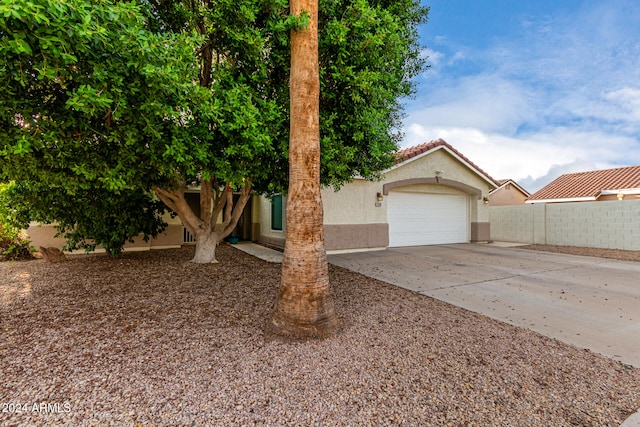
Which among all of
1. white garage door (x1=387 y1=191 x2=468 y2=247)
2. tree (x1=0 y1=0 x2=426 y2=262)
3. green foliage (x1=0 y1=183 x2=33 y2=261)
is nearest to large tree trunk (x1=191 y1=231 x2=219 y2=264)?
tree (x1=0 y1=0 x2=426 y2=262)

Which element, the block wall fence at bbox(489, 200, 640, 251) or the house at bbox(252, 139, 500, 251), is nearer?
the house at bbox(252, 139, 500, 251)

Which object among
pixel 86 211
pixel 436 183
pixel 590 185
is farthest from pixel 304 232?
pixel 590 185

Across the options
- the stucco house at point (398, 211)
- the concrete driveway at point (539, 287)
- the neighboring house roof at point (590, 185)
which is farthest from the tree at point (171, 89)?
the neighboring house roof at point (590, 185)

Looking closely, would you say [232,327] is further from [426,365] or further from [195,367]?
[426,365]

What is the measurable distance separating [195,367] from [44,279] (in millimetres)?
5729

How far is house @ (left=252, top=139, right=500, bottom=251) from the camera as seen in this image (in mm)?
11148

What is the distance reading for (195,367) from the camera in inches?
114

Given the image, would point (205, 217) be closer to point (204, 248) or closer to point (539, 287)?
point (204, 248)

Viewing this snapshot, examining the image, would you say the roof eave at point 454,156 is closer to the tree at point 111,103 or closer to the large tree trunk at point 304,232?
the tree at point 111,103

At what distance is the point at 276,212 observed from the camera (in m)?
12.3

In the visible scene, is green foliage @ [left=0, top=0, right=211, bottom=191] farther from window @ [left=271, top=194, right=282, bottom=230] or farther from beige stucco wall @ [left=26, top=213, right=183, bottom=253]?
window @ [left=271, top=194, right=282, bottom=230]

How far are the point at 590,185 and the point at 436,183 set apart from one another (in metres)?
13.7

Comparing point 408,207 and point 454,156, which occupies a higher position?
point 454,156

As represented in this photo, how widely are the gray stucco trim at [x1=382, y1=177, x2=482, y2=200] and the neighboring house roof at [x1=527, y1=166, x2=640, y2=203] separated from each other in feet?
30.9
